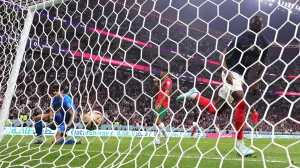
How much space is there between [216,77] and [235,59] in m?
20.9

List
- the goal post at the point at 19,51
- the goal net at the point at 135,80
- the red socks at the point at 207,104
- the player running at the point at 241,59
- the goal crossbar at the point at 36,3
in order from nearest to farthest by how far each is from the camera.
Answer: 1. the player running at the point at 241,59
2. the goal net at the point at 135,80
3. the red socks at the point at 207,104
4. the goal post at the point at 19,51
5. the goal crossbar at the point at 36,3

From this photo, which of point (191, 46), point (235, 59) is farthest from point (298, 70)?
point (235, 59)

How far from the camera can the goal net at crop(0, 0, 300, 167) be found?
2.61 m

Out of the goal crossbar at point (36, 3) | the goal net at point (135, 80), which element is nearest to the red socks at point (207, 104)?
the goal net at point (135, 80)

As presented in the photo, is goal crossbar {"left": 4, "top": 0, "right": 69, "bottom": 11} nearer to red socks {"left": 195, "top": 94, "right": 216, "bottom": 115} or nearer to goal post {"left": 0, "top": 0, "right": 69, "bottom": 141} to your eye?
goal post {"left": 0, "top": 0, "right": 69, "bottom": 141}

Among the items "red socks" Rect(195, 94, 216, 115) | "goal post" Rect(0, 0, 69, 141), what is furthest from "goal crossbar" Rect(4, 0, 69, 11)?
"red socks" Rect(195, 94, 216, 115)

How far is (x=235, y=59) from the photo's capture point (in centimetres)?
295

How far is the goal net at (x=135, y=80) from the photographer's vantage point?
2.61 m

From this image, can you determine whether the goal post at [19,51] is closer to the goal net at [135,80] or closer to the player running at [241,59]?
the goal net at [135,80]

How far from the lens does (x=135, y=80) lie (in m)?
14.8

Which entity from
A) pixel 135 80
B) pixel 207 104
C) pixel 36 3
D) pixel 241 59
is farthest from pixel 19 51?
pixel 135 80

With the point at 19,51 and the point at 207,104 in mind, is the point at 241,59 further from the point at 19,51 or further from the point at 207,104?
the point at 19,51

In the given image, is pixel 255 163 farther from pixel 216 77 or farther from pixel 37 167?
pixel 216 77

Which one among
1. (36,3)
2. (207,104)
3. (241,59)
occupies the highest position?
(36,3)
